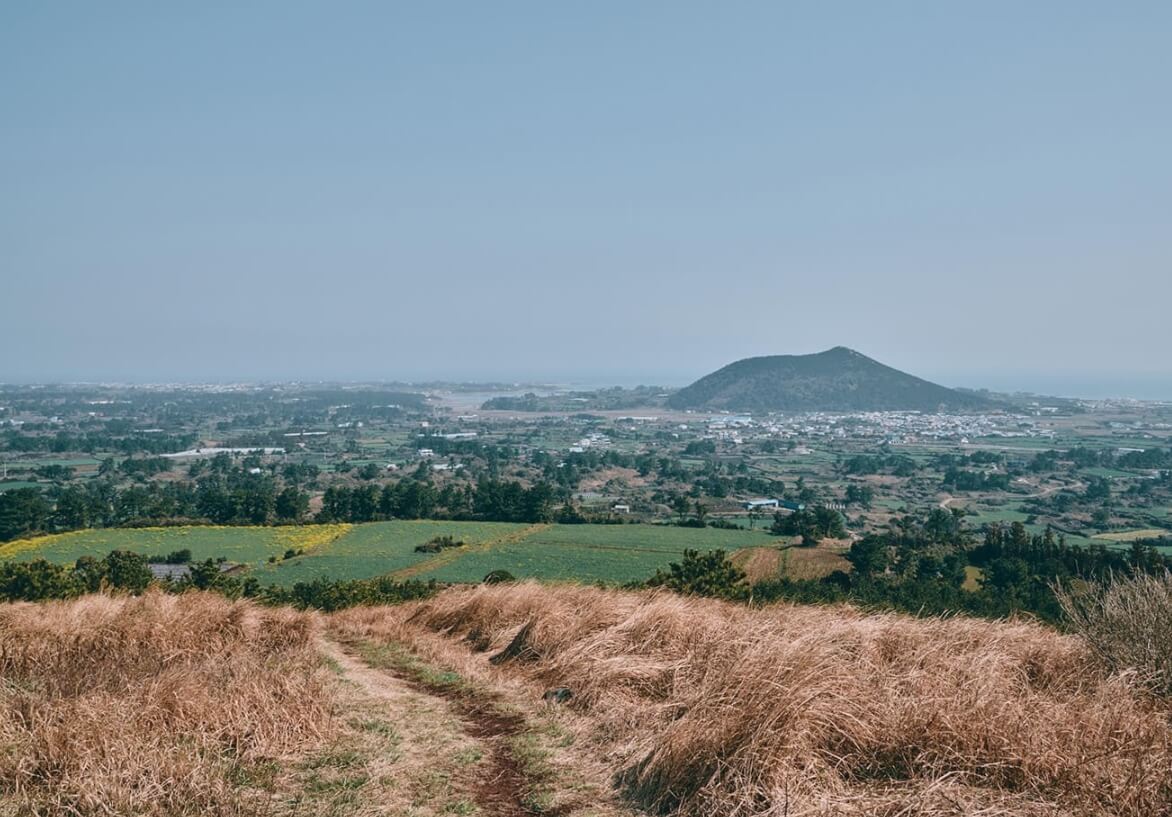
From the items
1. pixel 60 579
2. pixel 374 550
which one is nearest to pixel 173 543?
pixel 374 550

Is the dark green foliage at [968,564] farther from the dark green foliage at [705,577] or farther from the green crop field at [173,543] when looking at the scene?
the green crop field at [173,543]

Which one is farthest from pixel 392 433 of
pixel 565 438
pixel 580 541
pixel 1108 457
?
pixel 1108 457

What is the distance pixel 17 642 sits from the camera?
7031 mm

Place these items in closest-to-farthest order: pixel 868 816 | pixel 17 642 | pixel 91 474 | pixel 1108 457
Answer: pixel 868 816, pixel 17 642, pixel 91 474, pixel 1108 457

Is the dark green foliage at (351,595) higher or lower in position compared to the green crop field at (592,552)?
higher

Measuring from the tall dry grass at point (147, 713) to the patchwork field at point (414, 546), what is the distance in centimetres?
2938

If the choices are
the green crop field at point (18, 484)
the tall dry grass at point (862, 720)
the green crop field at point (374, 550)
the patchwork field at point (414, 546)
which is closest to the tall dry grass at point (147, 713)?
the tall dry grass at point (862, 720)

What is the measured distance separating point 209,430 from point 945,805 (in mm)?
173230

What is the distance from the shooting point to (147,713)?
5.09 metres

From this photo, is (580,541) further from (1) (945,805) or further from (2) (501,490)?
(1) (945,805)

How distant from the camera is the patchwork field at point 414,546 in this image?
134ft

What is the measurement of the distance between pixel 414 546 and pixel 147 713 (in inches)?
1764

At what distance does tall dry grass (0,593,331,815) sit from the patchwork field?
96.4 ft

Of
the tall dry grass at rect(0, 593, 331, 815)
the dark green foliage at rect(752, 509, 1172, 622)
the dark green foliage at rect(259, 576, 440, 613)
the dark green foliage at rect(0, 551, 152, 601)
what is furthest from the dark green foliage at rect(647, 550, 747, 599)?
the dark green foliage at rect(0, 551, 152, 601)
